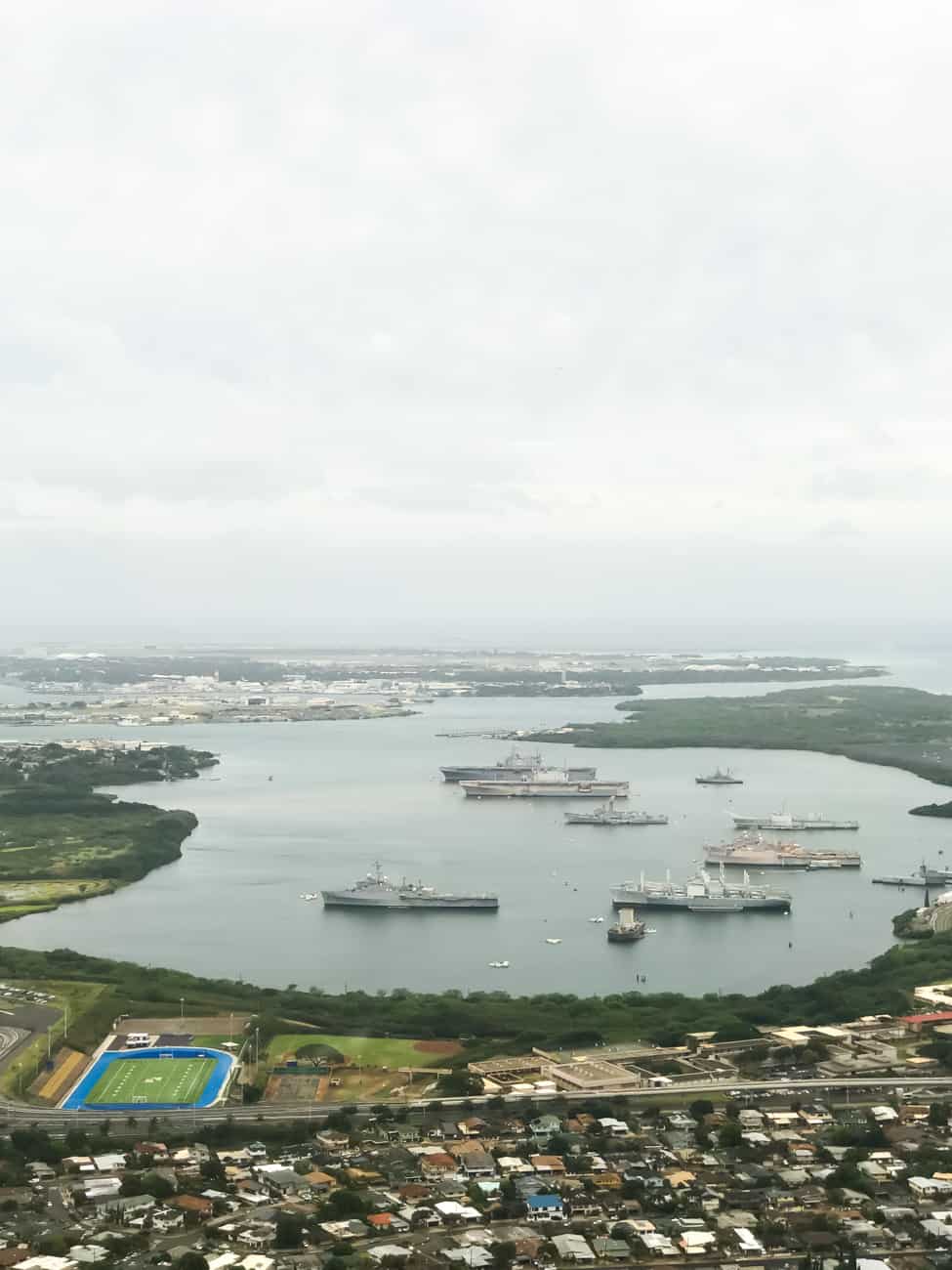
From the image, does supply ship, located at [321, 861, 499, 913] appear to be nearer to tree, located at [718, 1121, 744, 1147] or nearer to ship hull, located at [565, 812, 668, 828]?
ship hull, located at [565, 812, 668, 828]

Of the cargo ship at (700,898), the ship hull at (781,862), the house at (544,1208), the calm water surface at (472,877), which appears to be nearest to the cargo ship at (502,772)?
the calm water surface at (472,877)

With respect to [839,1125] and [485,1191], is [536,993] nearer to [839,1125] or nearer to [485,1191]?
[839,1125]

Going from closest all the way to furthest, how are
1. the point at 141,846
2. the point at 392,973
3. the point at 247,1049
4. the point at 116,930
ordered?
the point at 247,1049, the point at 392,973, the point at 116,930, the point at 141,846

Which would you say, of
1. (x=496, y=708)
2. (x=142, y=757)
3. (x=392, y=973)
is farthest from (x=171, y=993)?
(x=496, y=708)

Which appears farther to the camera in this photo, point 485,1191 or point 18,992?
point 18,992

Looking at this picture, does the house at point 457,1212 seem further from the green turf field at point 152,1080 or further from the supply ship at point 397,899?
the supply ship at point 397,899

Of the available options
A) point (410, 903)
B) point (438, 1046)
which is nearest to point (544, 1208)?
point (438, 1046)

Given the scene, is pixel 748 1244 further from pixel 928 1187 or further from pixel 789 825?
pixel 789 825
